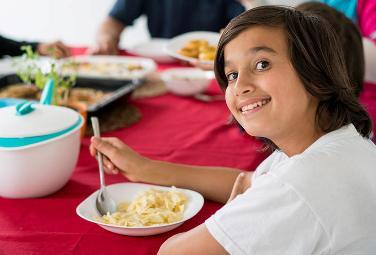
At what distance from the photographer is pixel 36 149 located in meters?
1.05

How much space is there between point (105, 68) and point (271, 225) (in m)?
1.31

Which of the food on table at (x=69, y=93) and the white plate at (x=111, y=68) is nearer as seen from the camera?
the food on table at (x=69, y=93)

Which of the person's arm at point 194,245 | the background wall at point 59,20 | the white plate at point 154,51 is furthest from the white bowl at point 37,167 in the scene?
the background wall at point 59,20

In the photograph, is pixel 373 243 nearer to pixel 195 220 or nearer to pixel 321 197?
pixel 321 197

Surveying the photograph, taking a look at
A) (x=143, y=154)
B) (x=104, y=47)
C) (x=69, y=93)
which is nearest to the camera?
(x=143, y=154)

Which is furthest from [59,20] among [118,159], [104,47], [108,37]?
[118,159]

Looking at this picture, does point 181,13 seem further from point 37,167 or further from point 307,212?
point 307,212

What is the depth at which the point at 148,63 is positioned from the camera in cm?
206

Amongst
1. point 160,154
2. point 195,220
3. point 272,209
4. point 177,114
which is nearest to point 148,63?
point 177,114

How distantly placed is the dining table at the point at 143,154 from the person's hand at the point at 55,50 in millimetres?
451

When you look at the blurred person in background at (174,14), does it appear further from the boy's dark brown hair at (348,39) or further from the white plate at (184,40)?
the boy's dark brown hair at (348,39)

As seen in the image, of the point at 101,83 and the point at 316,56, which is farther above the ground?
the point at 316,56

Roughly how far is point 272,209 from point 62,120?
0.50 meters

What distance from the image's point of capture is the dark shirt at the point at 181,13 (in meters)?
2.72
